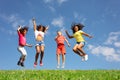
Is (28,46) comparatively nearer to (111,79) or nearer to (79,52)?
(79,52)

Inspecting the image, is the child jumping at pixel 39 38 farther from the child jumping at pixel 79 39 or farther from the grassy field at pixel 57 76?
the grassy field at pixel 57 76

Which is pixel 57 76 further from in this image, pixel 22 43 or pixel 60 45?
pixel 60 45

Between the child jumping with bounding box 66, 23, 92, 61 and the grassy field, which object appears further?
the child jumping with bounding box 66, 23, 92, 61

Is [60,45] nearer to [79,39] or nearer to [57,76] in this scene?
[79,39]

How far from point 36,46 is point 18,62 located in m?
1.71

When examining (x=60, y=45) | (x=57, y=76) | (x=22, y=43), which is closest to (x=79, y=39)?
(x=60, y=45)

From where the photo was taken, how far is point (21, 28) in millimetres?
23656

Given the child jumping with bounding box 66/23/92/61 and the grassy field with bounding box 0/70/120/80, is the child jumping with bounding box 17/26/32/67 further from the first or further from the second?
the grassy field with bounding box 0/70/120/80

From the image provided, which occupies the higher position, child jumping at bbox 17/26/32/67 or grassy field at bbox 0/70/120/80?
child jumping at bbox 17/26/32/67

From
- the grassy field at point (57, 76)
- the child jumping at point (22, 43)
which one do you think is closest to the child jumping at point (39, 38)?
the child jumping at point (22, 43)

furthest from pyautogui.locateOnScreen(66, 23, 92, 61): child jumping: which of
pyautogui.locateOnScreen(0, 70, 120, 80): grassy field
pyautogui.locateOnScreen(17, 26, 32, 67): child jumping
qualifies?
pyautogui.locateOnScreen(0, 70, 120, 80): grassy field

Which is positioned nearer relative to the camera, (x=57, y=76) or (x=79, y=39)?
(x=57, y=76)

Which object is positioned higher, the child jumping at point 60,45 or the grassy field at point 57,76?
the child jumping at point 60,45

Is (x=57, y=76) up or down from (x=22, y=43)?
down
